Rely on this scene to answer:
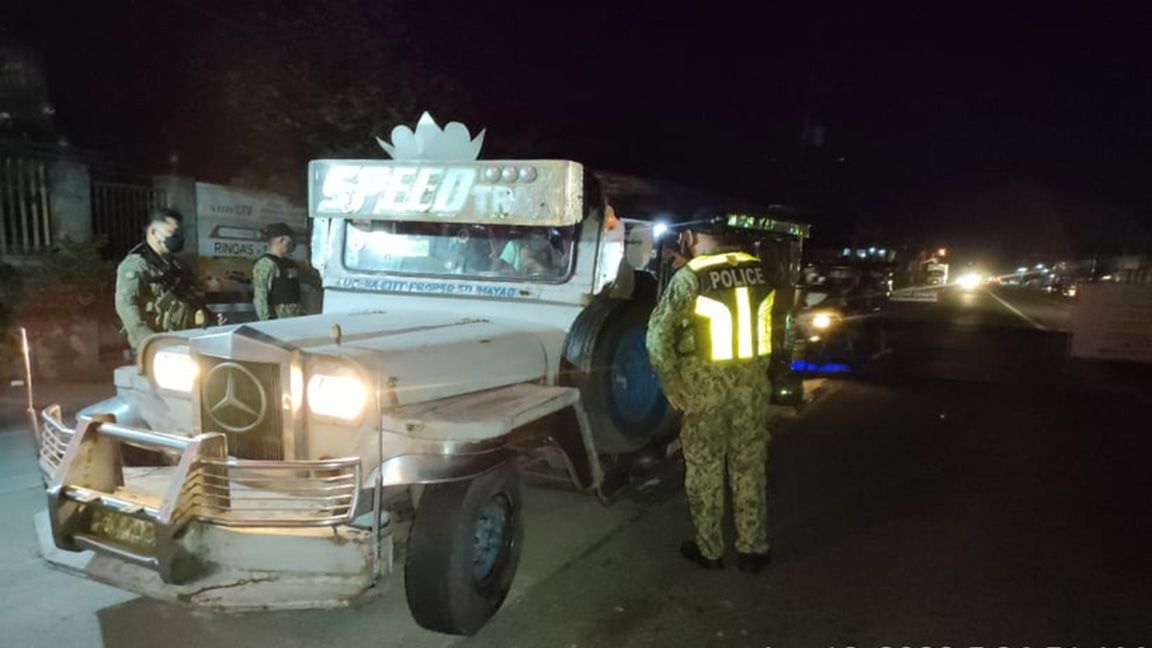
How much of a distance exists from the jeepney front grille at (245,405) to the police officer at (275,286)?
2.65 metres

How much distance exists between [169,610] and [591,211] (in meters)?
2.91

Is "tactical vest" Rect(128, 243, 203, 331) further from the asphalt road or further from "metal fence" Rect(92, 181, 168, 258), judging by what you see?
"metal fence" Rect(92, 181, 168, 258)

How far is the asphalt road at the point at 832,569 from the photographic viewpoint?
11.3ft

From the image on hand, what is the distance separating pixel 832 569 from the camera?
4199 mm

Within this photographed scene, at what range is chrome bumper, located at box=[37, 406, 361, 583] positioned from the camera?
109 inches

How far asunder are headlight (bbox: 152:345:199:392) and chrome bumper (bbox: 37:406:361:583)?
553 millimetres

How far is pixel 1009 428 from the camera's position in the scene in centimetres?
768

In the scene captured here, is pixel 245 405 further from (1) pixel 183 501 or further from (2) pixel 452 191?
(2) pixel 452 191

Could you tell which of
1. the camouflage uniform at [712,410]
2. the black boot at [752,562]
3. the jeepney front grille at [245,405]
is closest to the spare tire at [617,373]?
the camouflage uniform at [712,410]

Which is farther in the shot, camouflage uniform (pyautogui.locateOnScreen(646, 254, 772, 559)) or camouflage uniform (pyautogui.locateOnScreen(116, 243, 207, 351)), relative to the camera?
camouflage uniform (pyautogui.locateOnScreen(116, 243, 207, 351))

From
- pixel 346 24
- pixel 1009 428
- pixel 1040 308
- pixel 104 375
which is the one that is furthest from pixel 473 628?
pixel 1040 308

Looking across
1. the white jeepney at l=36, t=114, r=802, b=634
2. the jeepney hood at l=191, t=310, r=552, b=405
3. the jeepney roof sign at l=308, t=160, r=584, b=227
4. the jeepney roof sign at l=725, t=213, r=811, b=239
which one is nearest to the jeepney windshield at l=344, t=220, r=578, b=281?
the white jeepney at l=36, t=114, r=802, b=634

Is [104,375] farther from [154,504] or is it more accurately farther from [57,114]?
[154,504]

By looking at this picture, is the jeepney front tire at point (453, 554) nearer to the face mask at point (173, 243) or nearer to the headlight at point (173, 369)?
the headlight at point (173, 369)
